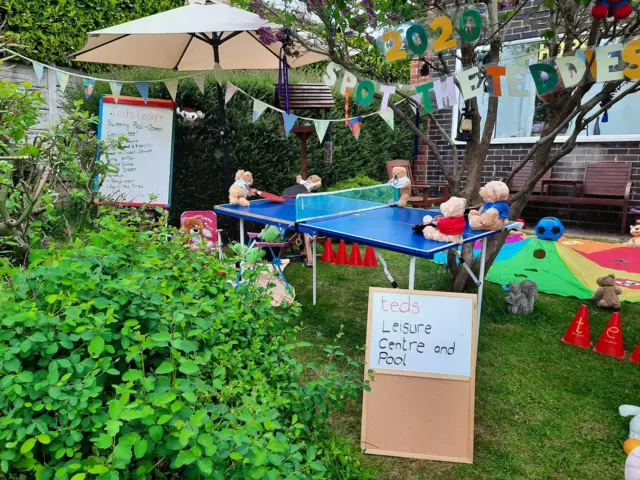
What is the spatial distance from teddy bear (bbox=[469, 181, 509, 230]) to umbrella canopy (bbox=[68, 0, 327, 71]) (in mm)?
2004

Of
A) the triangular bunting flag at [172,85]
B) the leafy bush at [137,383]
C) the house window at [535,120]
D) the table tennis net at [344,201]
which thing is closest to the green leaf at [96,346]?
the leafy bush at [137,383]

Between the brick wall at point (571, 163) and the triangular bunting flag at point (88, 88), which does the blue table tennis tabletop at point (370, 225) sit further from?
the brick wall at point (571, 163)

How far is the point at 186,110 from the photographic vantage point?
614cm

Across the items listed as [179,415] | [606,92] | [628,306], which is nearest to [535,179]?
[606,92]

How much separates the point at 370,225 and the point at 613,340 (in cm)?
191

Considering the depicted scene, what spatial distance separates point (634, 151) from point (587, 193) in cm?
93

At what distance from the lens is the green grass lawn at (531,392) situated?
7.58 ft

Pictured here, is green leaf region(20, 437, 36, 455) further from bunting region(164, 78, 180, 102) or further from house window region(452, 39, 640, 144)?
house window region(452, 39, 640, 144)

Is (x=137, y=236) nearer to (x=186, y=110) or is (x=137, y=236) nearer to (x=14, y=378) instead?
(x=14, y=378)

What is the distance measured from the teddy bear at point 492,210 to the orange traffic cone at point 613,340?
1.12m

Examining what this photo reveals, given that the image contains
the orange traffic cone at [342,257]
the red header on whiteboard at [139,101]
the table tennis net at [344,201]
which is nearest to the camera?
the table tennis net at [344,201]

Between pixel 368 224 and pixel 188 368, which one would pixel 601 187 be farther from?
pixel 188 368

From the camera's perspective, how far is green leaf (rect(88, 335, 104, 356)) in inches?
42.6

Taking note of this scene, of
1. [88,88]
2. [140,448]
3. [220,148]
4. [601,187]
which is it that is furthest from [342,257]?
[140,448]
